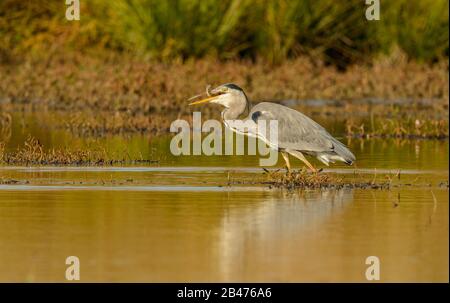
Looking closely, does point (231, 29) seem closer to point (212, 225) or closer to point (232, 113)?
point (232, 113)

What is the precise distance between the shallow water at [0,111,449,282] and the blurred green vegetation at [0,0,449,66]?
43.4 ft

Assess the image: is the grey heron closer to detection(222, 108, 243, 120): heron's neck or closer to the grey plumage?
the grey plumage

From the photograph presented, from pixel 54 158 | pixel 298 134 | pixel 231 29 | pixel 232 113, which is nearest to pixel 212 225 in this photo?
pixel 298 134

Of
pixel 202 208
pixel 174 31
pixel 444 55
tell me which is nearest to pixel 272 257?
pixel 202 208

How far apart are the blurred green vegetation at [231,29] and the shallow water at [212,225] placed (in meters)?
13.2

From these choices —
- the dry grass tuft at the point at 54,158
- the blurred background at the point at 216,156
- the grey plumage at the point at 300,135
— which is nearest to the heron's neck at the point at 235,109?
the grey plumage at the point at 300,135

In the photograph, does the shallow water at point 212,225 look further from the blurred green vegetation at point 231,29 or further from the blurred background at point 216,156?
the blurred green vegetation at point 231,29

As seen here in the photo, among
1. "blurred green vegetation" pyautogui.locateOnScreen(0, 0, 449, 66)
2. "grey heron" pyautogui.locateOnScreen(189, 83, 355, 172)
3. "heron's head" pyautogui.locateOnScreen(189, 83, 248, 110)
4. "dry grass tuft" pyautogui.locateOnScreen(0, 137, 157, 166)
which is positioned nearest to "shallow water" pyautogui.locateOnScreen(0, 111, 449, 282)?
"dry grass tuft" pyautogui.locateOnScreen(0, 137, 157, 166)

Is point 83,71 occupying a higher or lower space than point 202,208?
higher

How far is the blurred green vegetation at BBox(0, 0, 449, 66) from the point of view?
28062 millimetres

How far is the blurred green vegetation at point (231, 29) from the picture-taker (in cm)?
2806

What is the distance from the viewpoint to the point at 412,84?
26.3m
